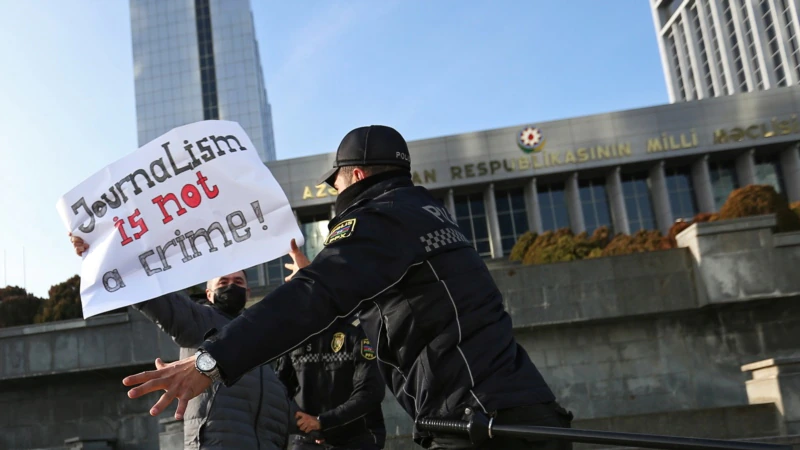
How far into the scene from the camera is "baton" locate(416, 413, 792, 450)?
239 centimetres

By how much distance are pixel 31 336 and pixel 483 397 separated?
52.5 feet

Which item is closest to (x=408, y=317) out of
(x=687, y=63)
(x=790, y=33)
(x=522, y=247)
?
(x=522, y=247)

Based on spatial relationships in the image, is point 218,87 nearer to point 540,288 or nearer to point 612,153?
point 612,153

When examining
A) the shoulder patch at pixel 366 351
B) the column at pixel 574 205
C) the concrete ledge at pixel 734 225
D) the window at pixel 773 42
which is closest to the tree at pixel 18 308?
the concrete ledge at pixel 734 225

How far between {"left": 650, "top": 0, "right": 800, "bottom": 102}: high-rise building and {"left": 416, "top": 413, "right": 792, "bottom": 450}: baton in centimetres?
6942

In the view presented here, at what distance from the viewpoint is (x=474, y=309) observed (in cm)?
262

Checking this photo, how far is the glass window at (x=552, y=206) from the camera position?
44.3 meters

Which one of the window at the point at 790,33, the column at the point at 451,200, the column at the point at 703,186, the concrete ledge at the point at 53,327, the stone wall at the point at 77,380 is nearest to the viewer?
the stone wall at the point at 77,380

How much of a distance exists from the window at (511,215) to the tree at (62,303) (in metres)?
23.9

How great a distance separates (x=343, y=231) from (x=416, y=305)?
0.34 metres

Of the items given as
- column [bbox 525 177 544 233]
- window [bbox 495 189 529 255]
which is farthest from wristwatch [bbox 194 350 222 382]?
column [bbox 525 177 544 233]

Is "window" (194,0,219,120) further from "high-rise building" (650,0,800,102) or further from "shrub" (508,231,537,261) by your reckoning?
"shrub" (508,231,537,261)

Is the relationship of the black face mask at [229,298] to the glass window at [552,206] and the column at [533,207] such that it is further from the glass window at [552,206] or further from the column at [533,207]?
the glass window at [552,206]

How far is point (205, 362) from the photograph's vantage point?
7.34 ft
